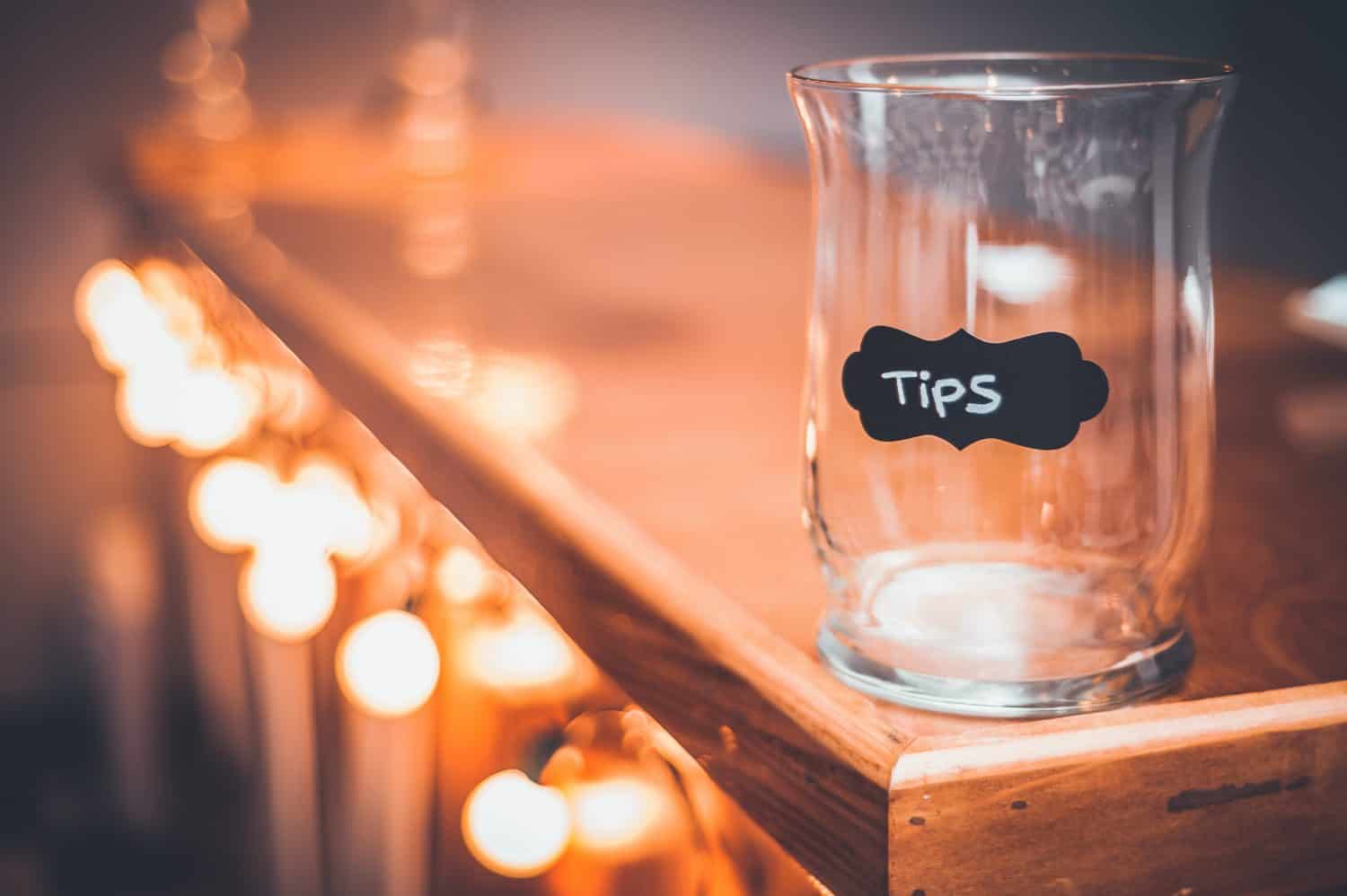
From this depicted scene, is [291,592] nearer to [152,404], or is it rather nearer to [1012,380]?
[152,404]

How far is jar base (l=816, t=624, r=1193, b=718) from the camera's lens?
0.39 m

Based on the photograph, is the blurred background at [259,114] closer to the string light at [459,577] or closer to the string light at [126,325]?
the string light at [126,325]

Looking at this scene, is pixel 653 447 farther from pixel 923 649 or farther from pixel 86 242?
pixel 86 242

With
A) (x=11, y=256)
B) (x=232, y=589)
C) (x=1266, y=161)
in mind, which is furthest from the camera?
(x=11, y=256)

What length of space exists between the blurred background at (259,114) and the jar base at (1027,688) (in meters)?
1.66

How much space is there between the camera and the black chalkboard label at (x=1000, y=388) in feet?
1.20

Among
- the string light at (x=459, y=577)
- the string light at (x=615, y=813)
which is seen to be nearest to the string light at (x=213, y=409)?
the string light at (x=459, y=577)

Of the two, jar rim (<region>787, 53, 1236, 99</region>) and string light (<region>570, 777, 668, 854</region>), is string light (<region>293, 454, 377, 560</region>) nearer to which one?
string light (<region>570, 777, 668, 854</region>)

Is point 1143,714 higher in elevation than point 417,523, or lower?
higher

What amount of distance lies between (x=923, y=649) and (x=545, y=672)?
20.6 inches

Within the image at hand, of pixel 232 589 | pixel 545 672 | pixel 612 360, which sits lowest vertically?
pixel 232 589

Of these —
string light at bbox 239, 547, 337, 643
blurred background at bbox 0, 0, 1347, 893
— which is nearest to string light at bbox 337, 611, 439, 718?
string light at bbox 239, 547, 337, 643

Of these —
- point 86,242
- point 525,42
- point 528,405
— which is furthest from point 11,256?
point 528,405

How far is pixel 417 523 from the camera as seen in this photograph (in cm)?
92
